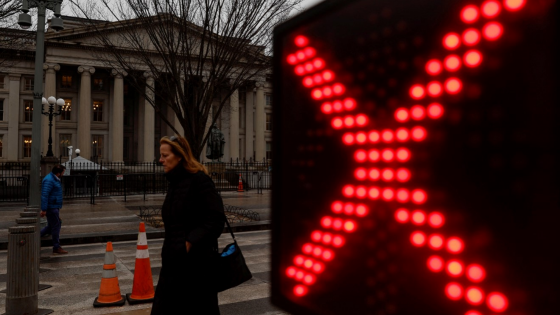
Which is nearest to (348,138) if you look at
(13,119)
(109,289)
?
(109,289)

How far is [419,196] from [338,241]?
0.78 feet

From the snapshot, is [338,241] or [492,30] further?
[338,241]

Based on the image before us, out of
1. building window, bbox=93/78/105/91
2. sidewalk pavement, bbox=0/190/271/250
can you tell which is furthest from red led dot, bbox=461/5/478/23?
building window, bbox=93/78/105/91

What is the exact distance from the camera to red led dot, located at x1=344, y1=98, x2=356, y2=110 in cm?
96

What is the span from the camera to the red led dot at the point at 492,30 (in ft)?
2.31

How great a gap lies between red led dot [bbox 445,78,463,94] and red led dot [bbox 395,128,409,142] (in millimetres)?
110

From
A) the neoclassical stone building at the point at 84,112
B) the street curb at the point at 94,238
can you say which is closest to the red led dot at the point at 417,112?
the street curb at the point at 94,238

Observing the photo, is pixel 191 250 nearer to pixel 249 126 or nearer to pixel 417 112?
pixel 417 112

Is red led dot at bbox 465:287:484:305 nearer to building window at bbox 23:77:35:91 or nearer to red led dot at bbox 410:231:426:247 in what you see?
red led dot at bbox 410:231:426:247

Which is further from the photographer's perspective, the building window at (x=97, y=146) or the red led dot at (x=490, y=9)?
the building window at (x=97, y=146)

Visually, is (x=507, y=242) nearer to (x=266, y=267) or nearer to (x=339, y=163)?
(x=339, y=163)

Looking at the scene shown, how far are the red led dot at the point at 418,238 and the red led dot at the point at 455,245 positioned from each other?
5cm

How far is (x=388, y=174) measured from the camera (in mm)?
876

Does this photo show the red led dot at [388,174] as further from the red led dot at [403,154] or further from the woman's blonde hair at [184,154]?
the woman's blonde hair at [184,154]
